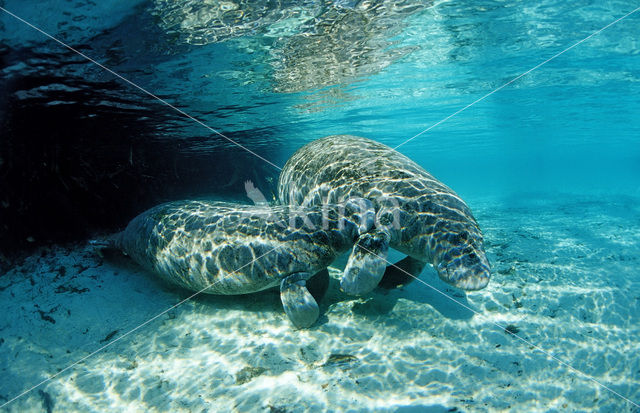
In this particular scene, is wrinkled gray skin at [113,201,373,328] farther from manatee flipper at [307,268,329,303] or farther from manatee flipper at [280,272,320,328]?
manatee flipper at [307,268,329,303]

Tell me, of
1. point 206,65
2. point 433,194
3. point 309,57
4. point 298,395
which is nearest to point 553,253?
point 433,194

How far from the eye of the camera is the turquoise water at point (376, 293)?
3807 mm

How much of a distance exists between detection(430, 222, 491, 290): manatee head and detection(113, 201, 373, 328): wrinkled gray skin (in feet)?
3.67

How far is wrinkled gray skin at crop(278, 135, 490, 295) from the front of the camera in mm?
4355

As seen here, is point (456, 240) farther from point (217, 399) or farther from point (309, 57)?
point (309, 57)

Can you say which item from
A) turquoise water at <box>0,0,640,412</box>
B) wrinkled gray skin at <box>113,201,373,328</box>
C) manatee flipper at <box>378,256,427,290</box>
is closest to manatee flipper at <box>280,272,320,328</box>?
wrinkled gray skin at <box>113,201,373,328</box>

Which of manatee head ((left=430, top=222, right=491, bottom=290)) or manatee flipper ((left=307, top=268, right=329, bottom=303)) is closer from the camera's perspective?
manatee head ((left=430, top=222, right=491, bottom=290))

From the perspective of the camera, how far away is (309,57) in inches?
380

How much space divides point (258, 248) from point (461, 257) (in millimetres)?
3176

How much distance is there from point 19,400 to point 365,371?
439 centimetres

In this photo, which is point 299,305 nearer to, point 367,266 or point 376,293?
point 367,266

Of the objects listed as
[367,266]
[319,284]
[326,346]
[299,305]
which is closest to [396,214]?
[367,266]

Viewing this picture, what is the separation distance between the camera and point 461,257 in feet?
14.3

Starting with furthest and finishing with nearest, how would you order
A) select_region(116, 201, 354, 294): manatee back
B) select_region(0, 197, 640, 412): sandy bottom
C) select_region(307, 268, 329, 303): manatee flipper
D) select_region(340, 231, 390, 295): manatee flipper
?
select_region(307, 268, 329, 303): manatee flipper → select_region(116, 201, 354, 294): manatee back → select_region(340, 231, 390, 295): manatee flipper → select_region(0, 197, 640, 412): sandy bottom
